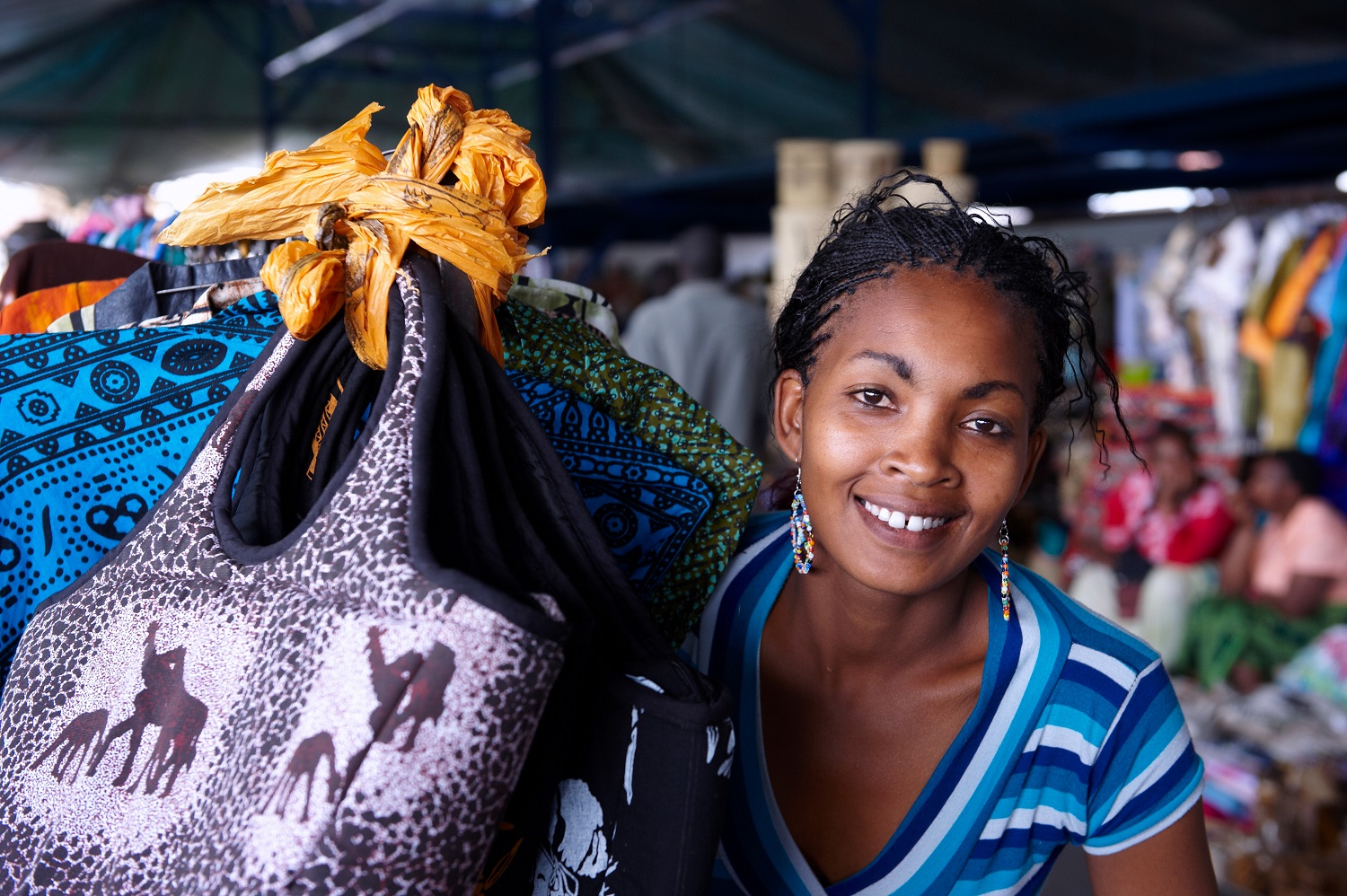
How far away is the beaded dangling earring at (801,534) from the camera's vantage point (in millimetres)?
1312

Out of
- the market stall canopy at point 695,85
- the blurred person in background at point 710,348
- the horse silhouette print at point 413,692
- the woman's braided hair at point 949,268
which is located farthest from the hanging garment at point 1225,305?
the horse silhouette print at point 413,692

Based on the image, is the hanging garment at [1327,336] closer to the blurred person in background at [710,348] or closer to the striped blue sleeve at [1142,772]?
the blurred person in background at [710,348]

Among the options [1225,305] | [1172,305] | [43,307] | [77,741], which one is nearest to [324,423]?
[77,741]

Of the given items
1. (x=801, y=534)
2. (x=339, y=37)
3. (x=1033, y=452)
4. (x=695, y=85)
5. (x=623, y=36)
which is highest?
(x=339, y=37)

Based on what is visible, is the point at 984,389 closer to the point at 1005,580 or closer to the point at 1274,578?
the point at 1005,580

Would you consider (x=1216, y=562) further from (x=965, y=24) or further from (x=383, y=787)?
(x=383, y=787)

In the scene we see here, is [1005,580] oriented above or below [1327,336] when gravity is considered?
below

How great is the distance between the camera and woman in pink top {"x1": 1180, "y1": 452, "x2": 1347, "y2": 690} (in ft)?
11.9

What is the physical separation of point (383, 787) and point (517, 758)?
84mm

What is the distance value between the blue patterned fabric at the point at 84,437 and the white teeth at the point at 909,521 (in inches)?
24.4

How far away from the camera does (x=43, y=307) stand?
3.67ft

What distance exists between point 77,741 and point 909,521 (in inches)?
29.8

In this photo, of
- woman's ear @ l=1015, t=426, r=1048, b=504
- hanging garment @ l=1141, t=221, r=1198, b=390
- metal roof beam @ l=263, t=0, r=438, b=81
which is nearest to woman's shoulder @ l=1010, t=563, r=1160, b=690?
woman's ear @ l=1015, t=426, r=1048, b=504

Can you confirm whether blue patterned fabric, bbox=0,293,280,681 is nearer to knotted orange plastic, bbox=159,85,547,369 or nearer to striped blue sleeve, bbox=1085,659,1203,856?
knotted orange plastic, bbox=159,85,547,369
